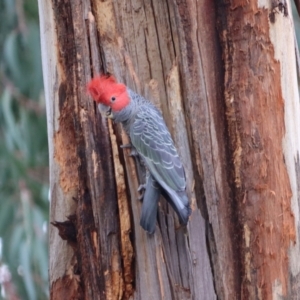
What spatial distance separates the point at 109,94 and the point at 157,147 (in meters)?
0.15

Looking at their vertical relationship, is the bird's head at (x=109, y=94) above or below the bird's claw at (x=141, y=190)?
above

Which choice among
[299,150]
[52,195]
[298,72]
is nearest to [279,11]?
[298,72]

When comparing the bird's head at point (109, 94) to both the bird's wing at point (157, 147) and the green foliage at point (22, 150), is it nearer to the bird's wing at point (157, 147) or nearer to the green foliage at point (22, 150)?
the bird's wing at point (157, 147)

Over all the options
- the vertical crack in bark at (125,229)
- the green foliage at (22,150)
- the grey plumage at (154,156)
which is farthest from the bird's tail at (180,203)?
the green foliage at (22,150)

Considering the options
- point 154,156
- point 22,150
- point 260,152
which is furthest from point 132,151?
point 22,150

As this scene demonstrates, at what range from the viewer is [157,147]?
130 centimetres

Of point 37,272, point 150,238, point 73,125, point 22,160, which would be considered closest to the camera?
point 150,238

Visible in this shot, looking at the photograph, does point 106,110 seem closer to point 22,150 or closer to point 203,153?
point 203,153

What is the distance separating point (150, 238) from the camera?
1336mm

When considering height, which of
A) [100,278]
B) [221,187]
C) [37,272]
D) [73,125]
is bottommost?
[37,272]

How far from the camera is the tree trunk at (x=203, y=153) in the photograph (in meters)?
1.34

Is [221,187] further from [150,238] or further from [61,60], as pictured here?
[61,60]

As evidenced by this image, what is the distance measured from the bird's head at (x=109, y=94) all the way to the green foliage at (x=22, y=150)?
168 cm

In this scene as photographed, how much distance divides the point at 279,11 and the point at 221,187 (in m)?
0.38
